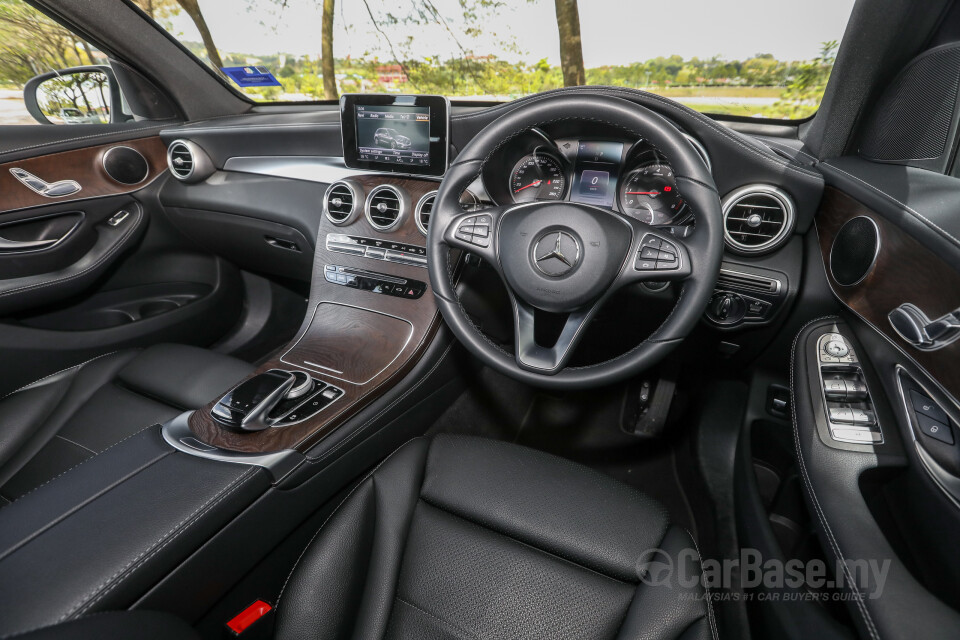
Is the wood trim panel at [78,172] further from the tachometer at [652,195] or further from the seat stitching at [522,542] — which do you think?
the tachometer at [652,195]

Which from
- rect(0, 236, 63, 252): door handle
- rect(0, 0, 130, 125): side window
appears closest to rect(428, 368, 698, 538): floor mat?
rect(0, 236, 63, 252): door handle

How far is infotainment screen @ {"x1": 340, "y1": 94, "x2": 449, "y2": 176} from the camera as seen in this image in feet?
5.13

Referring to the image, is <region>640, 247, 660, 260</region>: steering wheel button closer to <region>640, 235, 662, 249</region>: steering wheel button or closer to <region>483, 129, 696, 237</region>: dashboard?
<region>640, 235, 662, 249</region>: steering wheel button

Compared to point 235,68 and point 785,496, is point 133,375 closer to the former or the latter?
point 235,68

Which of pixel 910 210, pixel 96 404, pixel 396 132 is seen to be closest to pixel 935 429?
pixel 910 210

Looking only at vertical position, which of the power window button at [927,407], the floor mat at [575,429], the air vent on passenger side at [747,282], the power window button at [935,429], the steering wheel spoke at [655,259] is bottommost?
the floor mat at [575,429]

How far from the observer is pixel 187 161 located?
2104 millimetres

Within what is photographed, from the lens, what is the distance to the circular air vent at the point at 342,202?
5.45 ft

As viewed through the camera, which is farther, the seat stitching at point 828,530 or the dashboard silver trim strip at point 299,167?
the dashboard silver trim strip at point 299,167

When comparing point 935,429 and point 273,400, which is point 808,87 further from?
point 273,400

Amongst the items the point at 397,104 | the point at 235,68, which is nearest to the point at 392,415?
the point at 397,104

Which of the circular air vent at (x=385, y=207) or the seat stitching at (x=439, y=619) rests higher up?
the circular air vent at (x=385, y=207)

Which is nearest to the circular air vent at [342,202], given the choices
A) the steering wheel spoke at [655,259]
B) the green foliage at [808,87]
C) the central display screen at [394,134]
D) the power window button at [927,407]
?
the central display screen at [394,134]

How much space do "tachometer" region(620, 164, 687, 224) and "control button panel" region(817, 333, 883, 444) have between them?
1.51ft
